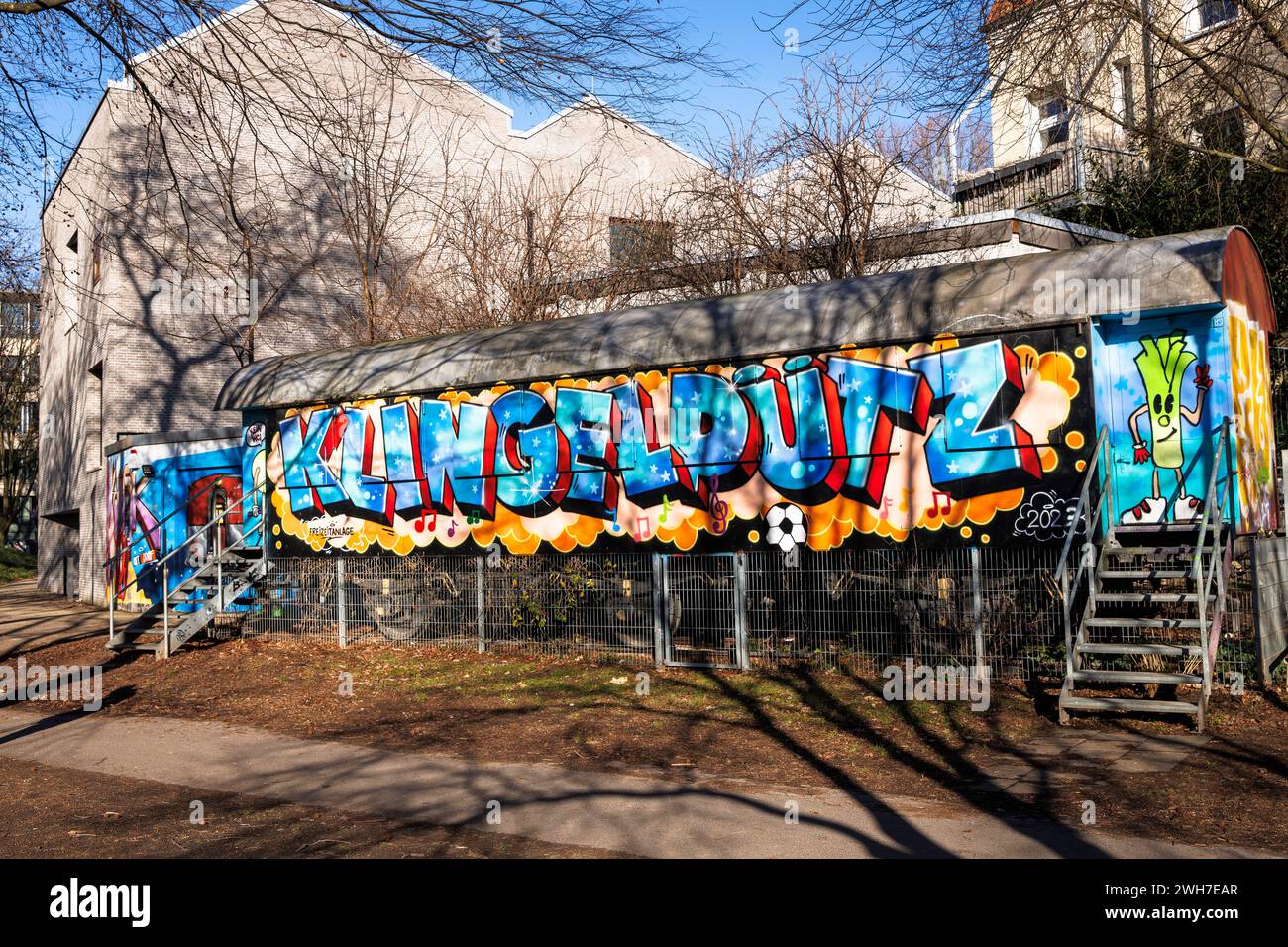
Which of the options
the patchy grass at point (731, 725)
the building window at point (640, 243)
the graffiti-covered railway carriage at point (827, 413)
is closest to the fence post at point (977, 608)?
the patchy grass at point (731, 725)

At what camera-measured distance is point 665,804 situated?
7.67 metres

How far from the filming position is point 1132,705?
9352 mm

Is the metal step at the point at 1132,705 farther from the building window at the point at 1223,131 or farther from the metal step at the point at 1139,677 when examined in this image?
the building window at the point at 1223,131

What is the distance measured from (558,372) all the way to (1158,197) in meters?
12.9

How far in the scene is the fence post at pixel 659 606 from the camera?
42.3ft

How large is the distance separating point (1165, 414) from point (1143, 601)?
2210 mm

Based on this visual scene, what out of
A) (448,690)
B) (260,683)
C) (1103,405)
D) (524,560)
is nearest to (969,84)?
(1103,405)

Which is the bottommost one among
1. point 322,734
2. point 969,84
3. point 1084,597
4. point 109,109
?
point 322,734

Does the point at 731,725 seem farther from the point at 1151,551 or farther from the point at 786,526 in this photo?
the point at 1151,551

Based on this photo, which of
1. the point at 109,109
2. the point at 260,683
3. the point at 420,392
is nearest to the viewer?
the point at 260,683

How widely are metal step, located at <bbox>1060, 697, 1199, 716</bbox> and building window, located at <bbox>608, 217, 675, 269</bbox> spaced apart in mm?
14157

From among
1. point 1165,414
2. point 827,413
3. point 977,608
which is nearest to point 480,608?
point 827,413
